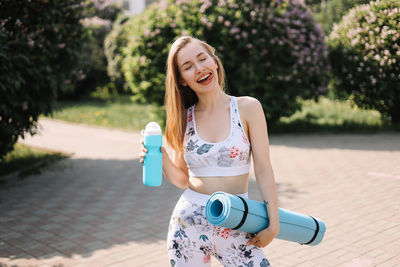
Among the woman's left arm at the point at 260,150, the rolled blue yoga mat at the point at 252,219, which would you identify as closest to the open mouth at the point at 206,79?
the woman's left arm at the point at 260,150

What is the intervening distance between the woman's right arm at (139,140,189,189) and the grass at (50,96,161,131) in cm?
968

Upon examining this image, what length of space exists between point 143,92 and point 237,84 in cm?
265

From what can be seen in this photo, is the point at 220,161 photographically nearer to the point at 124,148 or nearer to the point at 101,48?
the point at 124,148

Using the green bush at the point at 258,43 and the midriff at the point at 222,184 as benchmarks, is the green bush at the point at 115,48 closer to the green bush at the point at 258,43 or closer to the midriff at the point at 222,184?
the green bush at the point at 258,43

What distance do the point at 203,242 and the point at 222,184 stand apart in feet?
1.05

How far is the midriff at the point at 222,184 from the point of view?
2.43m

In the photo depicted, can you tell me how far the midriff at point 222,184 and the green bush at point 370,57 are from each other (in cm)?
778

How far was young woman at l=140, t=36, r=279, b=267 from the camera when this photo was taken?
92.3 inches

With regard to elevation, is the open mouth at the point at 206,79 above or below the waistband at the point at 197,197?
above

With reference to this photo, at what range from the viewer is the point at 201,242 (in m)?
2.39

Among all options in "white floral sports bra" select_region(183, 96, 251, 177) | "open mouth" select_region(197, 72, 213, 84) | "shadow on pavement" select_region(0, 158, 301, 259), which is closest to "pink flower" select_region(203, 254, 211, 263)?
"white floral sports bra" select_region(183, 96, 251, 177)

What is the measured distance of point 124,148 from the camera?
10305 mm

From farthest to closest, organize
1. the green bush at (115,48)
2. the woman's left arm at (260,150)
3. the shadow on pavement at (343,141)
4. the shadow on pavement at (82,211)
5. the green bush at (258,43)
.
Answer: the green bush at (115,48) → the green bush at (258,43) → the shadow on pavement at (343,141) → the shadow on pavement at (82,211) → the woman's left arm at (260,150)

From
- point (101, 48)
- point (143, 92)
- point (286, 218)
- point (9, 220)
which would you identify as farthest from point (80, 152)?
point (101, 48)
